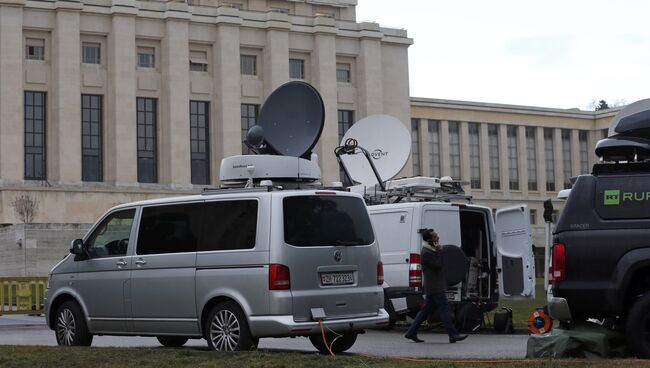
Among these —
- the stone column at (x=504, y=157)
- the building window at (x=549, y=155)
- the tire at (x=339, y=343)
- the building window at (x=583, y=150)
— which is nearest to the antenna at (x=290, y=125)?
the tire at (x=339, y=343)

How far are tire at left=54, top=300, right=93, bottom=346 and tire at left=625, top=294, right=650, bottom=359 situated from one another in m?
7.16

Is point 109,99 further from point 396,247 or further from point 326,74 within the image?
point 396,247

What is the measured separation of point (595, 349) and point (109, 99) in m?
64.9

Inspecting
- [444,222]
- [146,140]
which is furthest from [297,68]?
[444,222]

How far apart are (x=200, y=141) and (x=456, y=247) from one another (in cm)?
6105

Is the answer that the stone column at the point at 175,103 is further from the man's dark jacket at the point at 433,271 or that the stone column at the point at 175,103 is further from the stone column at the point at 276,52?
the man's dark jacket at the point at 433,271

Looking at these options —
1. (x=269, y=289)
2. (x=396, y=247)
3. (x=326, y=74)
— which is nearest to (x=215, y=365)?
(x=269, y=289)

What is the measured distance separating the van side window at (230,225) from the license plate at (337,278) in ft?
3.14

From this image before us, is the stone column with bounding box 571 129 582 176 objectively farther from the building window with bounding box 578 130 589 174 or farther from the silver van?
the silver van

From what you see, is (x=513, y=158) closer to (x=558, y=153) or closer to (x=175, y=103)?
(x=558, y=153)

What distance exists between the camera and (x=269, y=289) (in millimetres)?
12375

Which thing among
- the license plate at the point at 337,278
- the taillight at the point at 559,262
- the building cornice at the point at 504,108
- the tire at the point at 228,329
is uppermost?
the building cornice at the point at 504,108

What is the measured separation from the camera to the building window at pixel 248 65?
3120 inches

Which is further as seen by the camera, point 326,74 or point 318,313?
point 326,74
